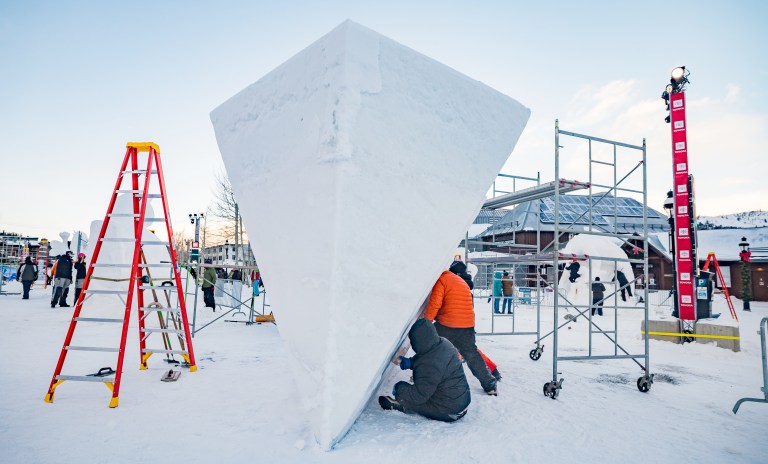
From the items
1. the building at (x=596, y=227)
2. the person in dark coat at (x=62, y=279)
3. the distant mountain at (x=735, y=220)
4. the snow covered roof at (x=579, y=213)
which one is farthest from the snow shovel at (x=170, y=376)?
the distant mountain at (x=735, y=220)

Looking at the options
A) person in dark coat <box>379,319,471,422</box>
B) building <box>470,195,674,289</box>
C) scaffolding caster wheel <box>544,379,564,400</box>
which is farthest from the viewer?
building <box>470,195,674,289</box>

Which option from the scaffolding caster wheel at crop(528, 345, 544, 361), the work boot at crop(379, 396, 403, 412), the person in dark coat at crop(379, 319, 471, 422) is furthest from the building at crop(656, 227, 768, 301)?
the work boot at crop(379, 396, 403, 412)

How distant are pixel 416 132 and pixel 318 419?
248 centimetres

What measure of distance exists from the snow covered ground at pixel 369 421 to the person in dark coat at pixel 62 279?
264 inches

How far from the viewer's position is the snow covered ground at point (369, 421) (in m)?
3.13

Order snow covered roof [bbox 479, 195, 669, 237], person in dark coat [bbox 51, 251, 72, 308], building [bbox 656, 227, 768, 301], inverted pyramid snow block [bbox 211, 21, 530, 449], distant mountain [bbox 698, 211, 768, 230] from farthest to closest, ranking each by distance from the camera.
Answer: distant mountain [bbox 698, 211, 768, 230], snow covered roof [bbox 479, 195, 669, 237], building [bbox 656, 227, 768, 301], person in dark coat [bbox 51, 251, 72, 308], inverted pyramid snow block [bbox 211, 21, 530, 449]

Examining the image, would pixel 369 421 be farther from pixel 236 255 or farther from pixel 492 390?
pixel 236 255

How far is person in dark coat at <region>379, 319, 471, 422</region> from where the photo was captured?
12.3 ft

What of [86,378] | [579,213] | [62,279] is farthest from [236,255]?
[579,213]

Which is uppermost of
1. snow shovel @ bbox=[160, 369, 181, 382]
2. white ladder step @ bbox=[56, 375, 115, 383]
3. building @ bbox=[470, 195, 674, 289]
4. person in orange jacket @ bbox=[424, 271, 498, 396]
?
building @ bbox=[470, 195, 674, 289]

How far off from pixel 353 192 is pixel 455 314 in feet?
7.47

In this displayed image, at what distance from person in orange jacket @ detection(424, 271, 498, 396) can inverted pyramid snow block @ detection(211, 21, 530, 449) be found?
3.45 feet

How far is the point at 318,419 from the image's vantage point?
10.5 feet

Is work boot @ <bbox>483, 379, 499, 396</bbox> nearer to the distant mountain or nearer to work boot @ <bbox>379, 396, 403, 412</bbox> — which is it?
work boot @ <bbox>379, 396, 403, 412</bbox>
